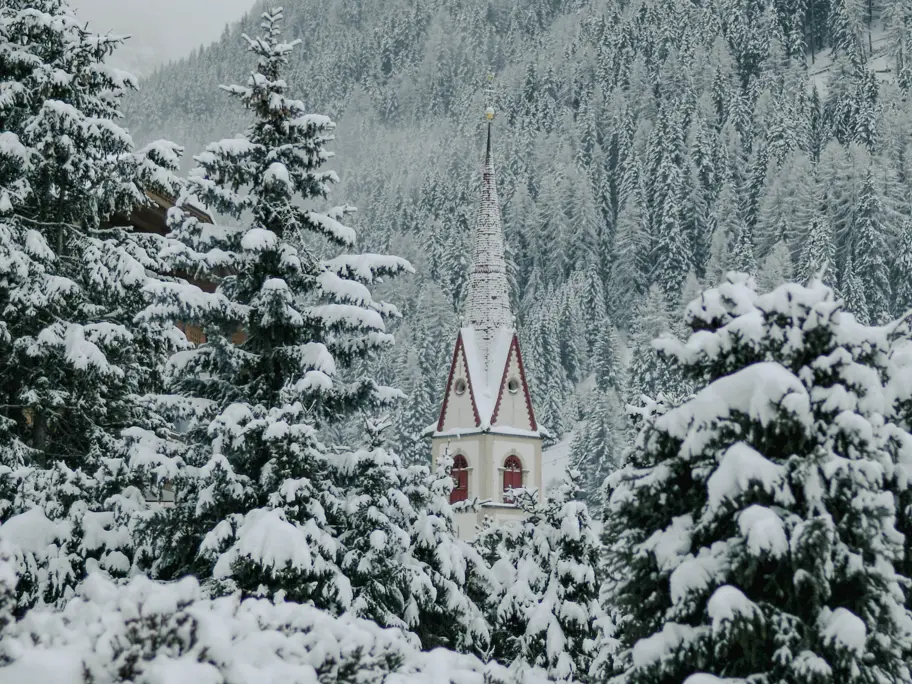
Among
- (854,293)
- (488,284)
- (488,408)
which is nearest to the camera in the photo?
(488,408)

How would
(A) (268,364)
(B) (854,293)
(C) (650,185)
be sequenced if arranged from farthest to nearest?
(C) (650,185) → (B) (854,293) → (A) (268,364)

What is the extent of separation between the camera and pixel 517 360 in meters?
62.4

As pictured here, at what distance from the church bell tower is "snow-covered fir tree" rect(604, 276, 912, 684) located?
46167 mm

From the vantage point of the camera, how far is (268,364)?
18.6 m

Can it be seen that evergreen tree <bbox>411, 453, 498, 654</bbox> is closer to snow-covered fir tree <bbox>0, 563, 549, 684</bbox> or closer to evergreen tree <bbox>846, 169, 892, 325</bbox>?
snow-covered fir tree <bbox>0, 563, 549, 684</bbox>

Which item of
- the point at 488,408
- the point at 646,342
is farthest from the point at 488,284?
the point at 646,342

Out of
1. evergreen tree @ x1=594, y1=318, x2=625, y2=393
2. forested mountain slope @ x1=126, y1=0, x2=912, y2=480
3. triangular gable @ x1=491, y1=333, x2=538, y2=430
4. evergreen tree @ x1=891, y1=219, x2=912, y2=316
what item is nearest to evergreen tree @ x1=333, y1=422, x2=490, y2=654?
triangular gable @ x1=491, y1=333, x2=538, y2=430

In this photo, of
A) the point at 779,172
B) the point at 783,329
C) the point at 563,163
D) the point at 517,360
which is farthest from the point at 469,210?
the point at 783,329

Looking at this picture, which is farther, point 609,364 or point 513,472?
point 609,364

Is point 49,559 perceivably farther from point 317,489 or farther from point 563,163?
point 563,163

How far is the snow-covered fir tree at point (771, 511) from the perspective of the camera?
402 inches

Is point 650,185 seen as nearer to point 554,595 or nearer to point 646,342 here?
point 646,342

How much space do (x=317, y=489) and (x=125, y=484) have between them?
300 cm

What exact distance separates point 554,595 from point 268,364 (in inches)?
265
